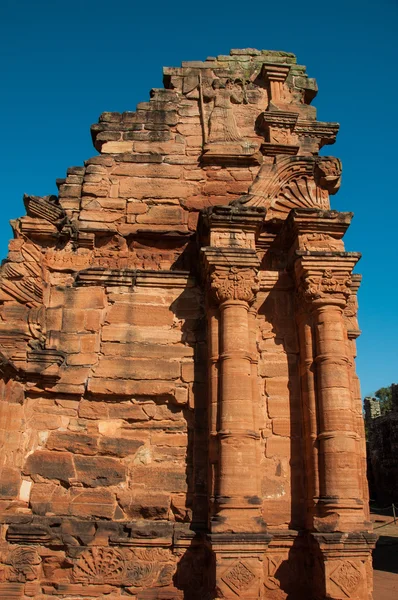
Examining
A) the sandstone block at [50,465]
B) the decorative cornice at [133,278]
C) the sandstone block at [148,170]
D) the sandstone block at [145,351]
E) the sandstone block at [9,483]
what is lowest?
the sandstone block at [9,483]

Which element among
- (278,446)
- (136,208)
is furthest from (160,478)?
Result: (136,208)

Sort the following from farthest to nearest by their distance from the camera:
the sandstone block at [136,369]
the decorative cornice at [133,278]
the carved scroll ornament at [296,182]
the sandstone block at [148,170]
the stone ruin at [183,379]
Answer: the sandstone block at [148,170] < the carved scroll ornament at [296,182] < the decorative cornice at [133,278] < the sandstone block at [136,369] < the stone ruin at [183,379]

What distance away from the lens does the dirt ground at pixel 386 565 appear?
953 cm

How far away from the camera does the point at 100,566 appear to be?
6586mm

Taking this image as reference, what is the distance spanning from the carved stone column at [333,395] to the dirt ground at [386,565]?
3.61 meters

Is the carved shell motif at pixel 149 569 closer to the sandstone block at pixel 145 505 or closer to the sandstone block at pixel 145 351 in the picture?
the sandstone block at pixel 145 505

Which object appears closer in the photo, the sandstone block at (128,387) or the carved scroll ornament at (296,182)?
the sandstone block at (128,387)

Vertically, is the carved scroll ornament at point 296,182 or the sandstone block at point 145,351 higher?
the carved scroll ornament at point 296,182

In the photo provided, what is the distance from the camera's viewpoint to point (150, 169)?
8977 mm

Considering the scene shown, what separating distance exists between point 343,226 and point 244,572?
4.58m

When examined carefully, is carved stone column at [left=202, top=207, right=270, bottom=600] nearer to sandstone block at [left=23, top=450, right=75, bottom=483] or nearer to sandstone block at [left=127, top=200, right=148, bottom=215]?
sandstone block at [left=127, top=200, right=148, bottom=215]

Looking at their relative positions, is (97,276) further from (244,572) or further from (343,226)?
(244,572)

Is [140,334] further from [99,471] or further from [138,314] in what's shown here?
[99,471]

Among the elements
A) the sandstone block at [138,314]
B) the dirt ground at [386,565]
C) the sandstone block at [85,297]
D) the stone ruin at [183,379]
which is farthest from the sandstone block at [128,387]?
the dirt ground at [386,565]
